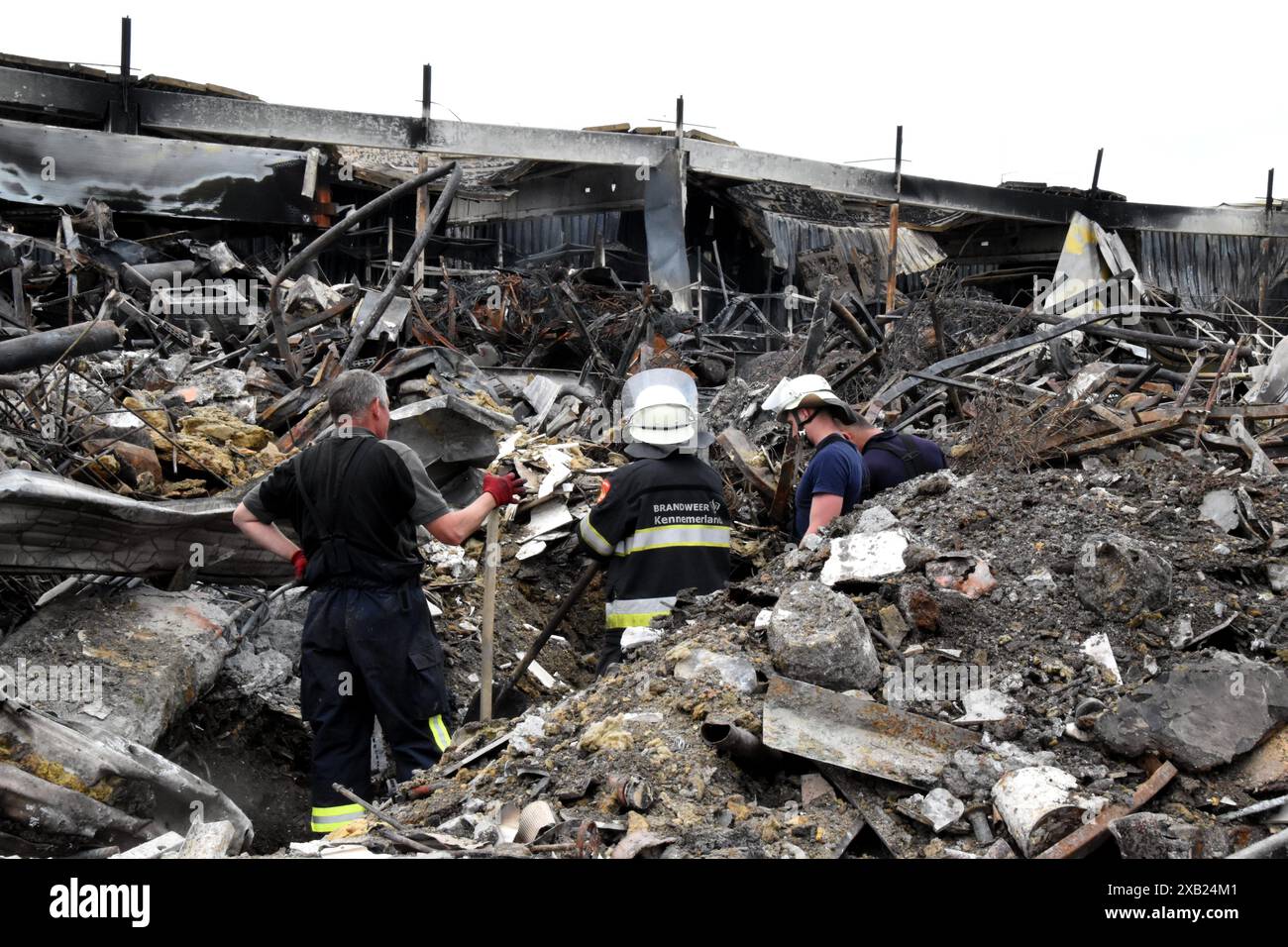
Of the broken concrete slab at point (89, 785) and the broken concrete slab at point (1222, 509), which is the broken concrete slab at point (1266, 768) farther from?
the broken concrete slab at point (89, 785)

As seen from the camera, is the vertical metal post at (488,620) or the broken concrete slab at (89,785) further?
the vertical metal post at (488,620)

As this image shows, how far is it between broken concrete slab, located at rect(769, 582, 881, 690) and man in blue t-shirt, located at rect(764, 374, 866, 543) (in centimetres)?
119

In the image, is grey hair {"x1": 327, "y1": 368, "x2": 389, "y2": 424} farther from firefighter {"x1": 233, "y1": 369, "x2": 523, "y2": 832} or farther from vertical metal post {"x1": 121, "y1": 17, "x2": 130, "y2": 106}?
vertical metal post {"x1": 121, "y1": 17, "x2": 130, "y2": 106}

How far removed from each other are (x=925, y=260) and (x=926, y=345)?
413 inches

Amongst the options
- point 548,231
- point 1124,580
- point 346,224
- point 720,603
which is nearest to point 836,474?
point 720,603

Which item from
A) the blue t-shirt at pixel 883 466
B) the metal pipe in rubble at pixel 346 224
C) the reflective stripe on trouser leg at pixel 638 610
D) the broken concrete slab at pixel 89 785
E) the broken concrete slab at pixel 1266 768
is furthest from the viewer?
the metal pipe in rubble at pixel 346 224

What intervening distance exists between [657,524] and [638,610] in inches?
13.7

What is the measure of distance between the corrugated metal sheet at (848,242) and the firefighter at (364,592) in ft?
43.9

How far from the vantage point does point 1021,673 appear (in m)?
3.57

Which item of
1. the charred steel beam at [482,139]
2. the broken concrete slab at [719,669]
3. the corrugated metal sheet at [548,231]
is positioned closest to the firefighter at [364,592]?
the broken concrete slab at [719,669]

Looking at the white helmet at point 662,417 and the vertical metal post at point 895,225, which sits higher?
the vertical metal post at point 895,225

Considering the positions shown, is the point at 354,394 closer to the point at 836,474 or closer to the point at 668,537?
the point at 668,537

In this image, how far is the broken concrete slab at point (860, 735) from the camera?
3.15 m

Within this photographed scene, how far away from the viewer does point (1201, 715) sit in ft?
10.2
